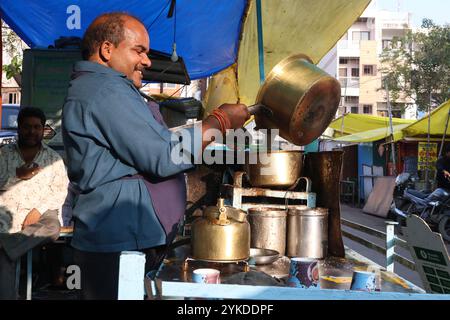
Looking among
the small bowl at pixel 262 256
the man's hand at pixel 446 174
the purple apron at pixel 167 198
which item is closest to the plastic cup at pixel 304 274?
the small bowl at pixel 262 256

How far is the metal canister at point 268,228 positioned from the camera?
8.63 ft

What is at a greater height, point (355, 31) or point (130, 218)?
point (355, 31)

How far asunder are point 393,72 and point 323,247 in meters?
27.2

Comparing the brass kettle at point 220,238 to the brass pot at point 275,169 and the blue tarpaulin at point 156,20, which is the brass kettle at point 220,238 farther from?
the blue tarpaulin at point 156,20

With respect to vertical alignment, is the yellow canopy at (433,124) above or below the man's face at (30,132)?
above

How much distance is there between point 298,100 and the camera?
223cm

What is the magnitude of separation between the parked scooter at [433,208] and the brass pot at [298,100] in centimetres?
663

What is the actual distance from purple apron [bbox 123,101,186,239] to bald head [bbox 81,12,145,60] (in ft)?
0.94

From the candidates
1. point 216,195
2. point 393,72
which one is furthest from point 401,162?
point 393,72

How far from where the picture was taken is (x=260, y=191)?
293 cm

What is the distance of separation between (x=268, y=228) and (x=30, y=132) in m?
2.00

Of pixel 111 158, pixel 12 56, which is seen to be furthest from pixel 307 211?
pixel 12 56

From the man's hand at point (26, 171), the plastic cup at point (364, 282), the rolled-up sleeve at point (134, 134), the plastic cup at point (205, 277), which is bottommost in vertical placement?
the plastic cup at point (364, 282)

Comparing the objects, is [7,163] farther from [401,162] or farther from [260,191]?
[401,162]
